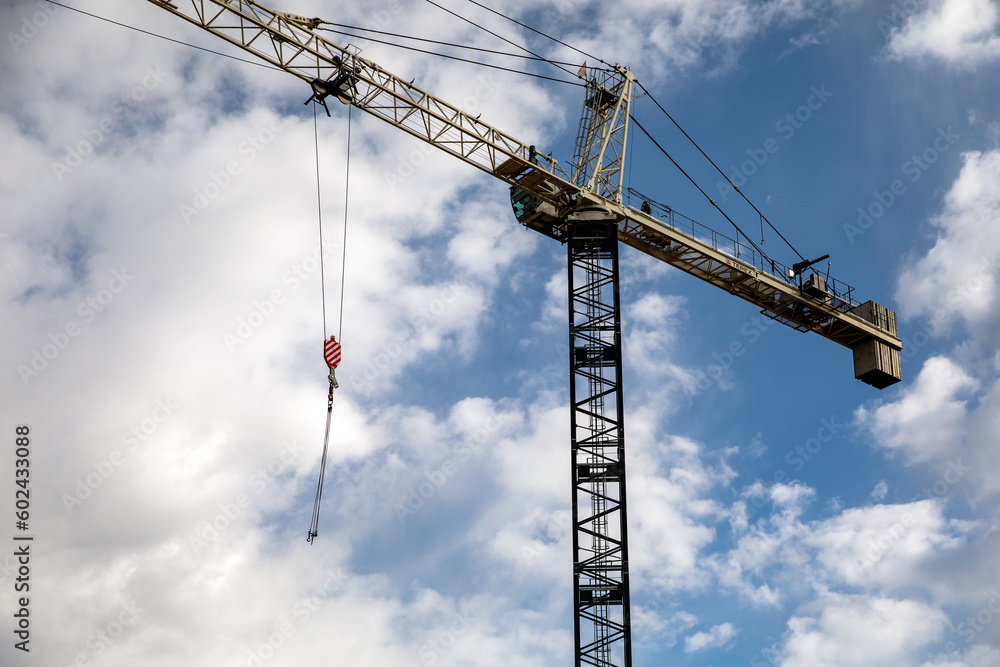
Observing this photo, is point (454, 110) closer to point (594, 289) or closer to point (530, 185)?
point (530, 185)

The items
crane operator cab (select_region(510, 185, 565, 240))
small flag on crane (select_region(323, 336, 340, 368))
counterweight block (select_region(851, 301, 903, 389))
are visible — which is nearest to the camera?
small flag on crane (select_region(323, 336, 340, 368))

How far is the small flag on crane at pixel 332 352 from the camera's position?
44.9 metres

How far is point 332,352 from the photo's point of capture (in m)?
45.1

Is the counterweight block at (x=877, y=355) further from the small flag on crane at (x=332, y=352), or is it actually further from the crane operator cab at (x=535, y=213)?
the small flag on crane at (x=332, y=352)

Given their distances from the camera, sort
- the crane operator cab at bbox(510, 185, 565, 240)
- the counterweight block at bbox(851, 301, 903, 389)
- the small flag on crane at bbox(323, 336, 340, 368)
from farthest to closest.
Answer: the counterweight block at bbox(851, 301, 903, 389), the crane operator cab at bbox(510, 185, 565, 240), the small flag on crane at bbox(323, 336, 340, 368)

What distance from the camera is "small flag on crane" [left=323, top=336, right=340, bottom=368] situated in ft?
147

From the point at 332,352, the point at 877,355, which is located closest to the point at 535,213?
the point at 332,352

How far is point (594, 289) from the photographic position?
183ft

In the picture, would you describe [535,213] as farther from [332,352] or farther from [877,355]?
[877,355]

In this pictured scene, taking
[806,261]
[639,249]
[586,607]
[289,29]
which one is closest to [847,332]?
[806,261]

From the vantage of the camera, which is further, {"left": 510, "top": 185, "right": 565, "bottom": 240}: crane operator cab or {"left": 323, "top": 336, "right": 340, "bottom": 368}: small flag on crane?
{"left": 510, "top": 185, "right": 565, "bottom": 240}: crane operator cab

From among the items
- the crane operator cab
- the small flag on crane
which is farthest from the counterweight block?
the small flag on crane

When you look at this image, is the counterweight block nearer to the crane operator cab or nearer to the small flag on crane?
the crane operator cab

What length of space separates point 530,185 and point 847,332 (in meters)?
23.4
